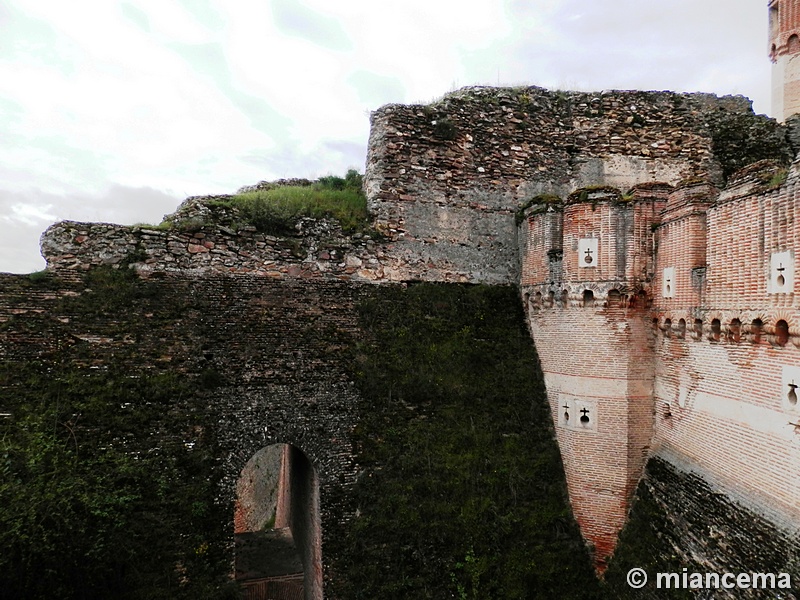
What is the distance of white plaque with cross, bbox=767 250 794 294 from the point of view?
222 inches

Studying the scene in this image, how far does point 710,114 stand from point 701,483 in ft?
29.4

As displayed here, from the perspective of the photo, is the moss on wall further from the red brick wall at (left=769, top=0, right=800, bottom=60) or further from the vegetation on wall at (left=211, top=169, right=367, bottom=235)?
the red brick wall at (left=769, top=0, right=800, bottom=60)

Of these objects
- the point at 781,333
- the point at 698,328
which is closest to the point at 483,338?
the point at 698,328

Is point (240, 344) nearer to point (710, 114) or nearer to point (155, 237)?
point (155, 237)

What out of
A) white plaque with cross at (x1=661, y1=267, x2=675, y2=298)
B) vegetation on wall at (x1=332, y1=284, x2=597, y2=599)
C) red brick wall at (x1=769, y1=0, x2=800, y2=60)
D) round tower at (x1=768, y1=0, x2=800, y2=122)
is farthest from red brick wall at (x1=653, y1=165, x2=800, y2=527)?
red brick wall at (x1=769, y1=0, x2=800, y2=60)

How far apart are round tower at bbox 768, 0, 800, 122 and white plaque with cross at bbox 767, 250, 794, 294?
529 inches

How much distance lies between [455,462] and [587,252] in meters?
4.65

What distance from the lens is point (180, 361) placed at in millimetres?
7953

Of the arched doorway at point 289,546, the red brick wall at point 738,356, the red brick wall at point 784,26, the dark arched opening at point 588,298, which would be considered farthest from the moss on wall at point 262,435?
the red brick wall at point 784,26

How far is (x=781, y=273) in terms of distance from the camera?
228 inches

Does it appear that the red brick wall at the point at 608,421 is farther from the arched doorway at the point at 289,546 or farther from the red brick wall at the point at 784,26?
the red brick wall at the point at 784,26

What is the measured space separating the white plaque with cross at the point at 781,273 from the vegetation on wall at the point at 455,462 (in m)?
4.68

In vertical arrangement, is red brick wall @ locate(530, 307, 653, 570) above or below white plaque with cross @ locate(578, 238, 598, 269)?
below

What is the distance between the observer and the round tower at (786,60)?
50.9 feet
